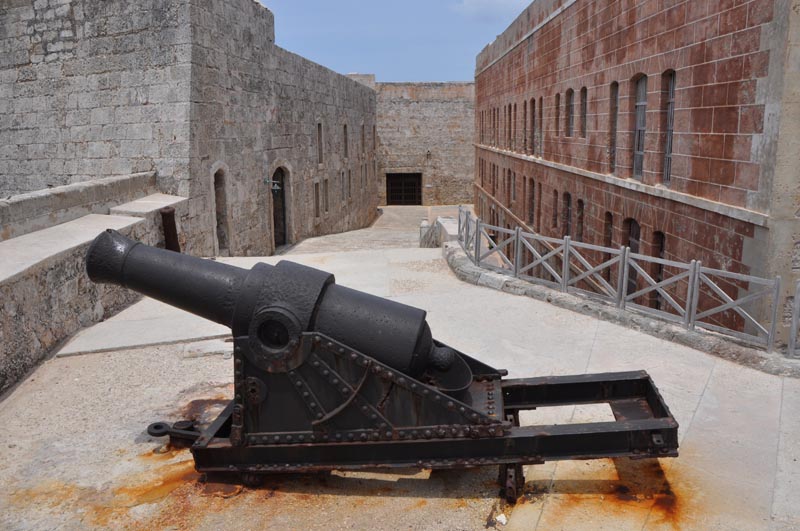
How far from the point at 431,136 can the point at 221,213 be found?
2519cm

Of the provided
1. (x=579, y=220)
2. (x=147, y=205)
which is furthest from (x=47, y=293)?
(x=579, y=220)

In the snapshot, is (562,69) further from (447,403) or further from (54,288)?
(447,403)

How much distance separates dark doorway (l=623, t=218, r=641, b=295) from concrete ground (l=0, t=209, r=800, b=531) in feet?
15.5

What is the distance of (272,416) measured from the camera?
381cm

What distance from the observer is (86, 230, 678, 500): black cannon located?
11.9 feet

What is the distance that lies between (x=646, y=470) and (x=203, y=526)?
2.50 metres

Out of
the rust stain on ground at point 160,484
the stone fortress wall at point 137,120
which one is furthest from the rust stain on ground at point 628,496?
the stone fortress wall at point 137,120

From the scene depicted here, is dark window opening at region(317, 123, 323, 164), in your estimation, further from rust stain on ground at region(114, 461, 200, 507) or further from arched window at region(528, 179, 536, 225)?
rust stain on ground at region(114, 461, 200, 507)

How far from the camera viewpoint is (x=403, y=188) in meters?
38.1

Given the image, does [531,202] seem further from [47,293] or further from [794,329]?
[47,293]

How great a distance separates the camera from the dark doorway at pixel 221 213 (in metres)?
12.1

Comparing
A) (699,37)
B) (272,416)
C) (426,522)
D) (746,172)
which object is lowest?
(426,522)

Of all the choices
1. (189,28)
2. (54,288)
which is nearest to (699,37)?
(189,28)

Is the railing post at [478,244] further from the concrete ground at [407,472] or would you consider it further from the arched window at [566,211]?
the arched window at [566,211]
